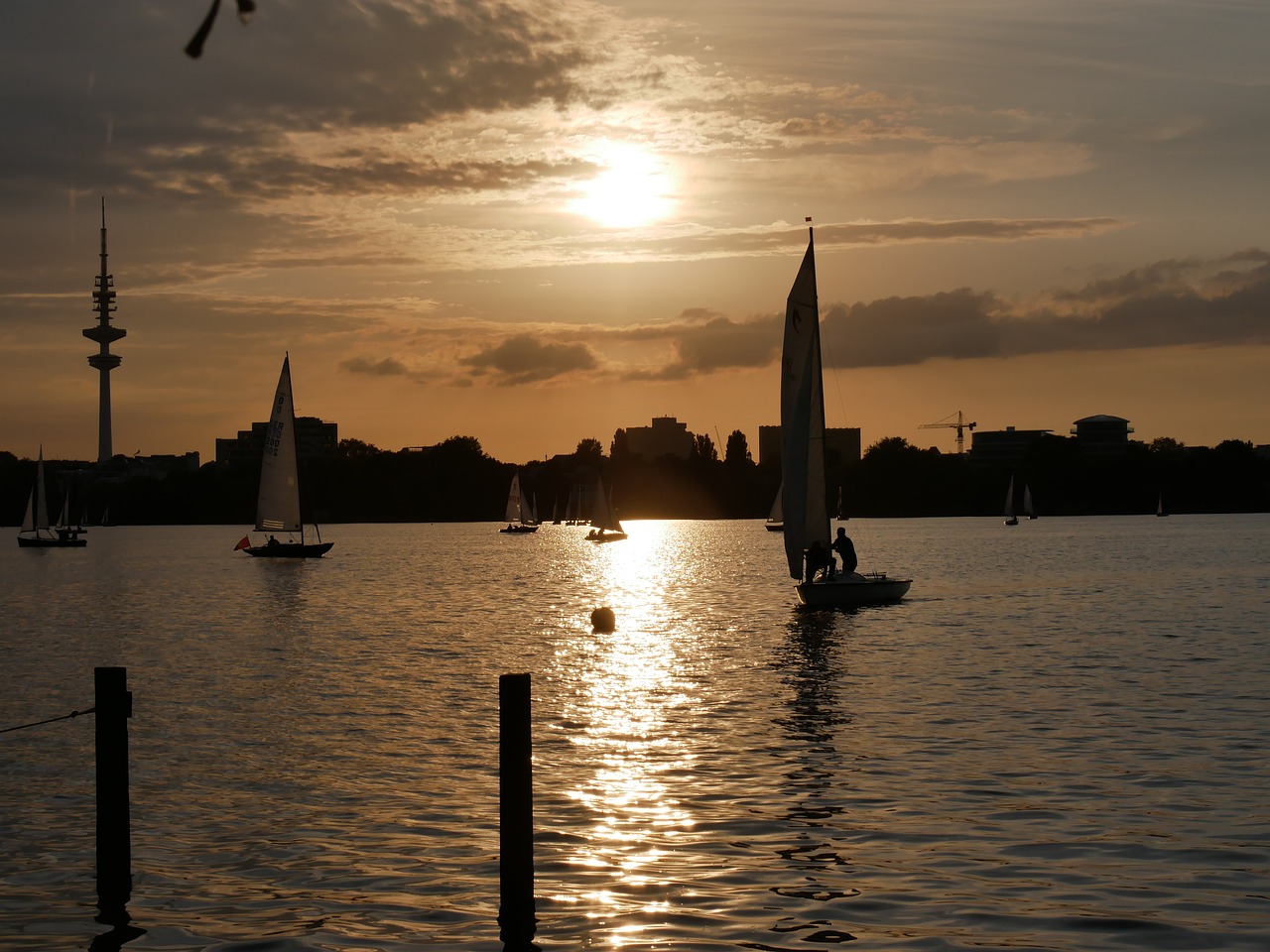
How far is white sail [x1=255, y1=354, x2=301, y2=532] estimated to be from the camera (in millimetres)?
105125

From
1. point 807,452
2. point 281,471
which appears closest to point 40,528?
point 281,471

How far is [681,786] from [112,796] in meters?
9.51

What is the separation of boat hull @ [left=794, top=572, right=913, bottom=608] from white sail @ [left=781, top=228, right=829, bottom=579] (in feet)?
3.51

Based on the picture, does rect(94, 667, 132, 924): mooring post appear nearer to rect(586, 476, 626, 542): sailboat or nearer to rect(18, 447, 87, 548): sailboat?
rect(18, 447, 87, 548): sailboat

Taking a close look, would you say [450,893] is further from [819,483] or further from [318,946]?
[819,483]

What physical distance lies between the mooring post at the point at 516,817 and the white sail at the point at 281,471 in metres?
91.2

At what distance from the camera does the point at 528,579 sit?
106 metres

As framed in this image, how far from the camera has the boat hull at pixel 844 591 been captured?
58.9 metres

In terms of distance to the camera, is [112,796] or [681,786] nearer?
[112,796]

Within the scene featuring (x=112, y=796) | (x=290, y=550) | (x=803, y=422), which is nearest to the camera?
(x=112, y=796)

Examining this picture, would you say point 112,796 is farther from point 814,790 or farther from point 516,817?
point 814,790

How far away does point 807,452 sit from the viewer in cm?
5888

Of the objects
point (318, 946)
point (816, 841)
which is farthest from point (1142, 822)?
point (318, 946)

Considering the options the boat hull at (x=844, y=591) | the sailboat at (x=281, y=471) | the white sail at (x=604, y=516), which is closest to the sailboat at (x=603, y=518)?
the white sail at (x=604, y=516)
